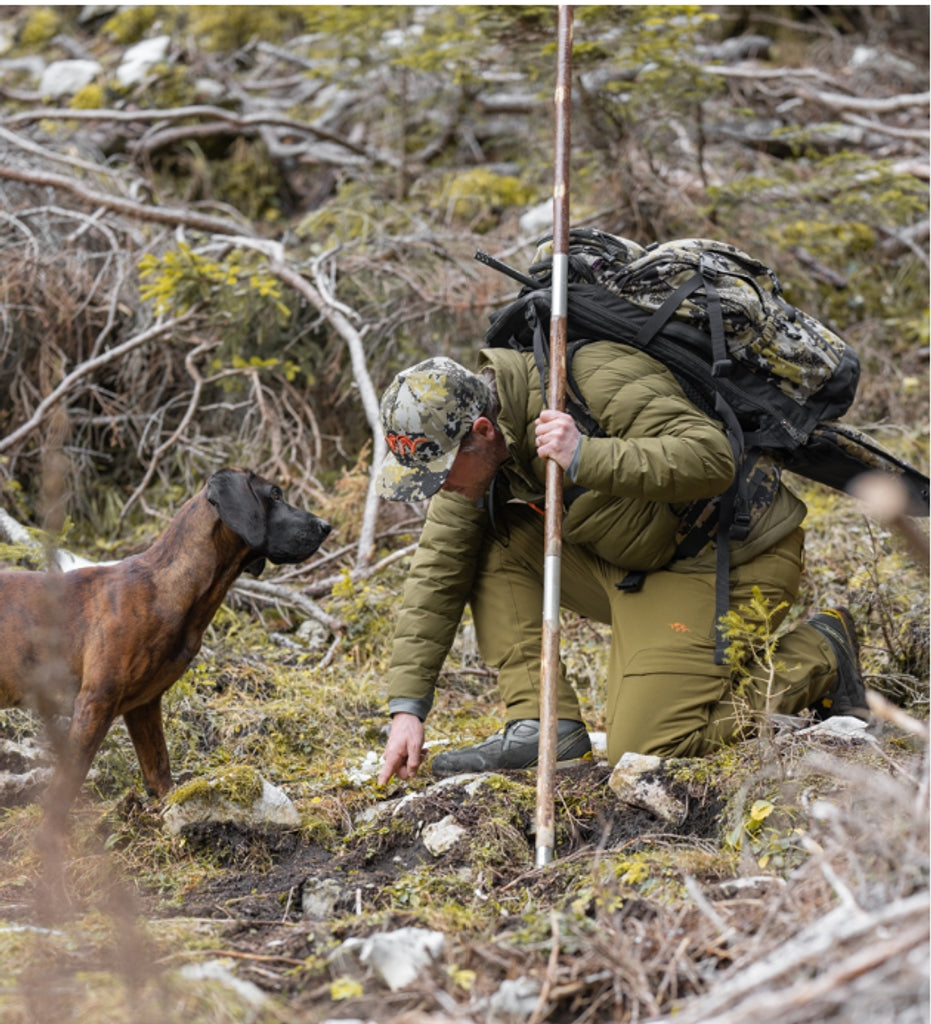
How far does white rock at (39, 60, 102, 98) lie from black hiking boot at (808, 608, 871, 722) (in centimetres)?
1035

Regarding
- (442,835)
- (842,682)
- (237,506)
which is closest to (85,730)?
(237,506)

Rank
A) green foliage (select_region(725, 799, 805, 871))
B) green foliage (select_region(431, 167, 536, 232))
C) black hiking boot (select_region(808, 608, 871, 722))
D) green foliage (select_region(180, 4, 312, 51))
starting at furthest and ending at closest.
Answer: green foliage (select_region(180, 4, 312, 51)) → green foliage (select_region(431, 167, 536, 232)) → black hiking boot (select_region(808, 608, 871, 722)) → green foliage (select_region(725, 799, 805, 871))

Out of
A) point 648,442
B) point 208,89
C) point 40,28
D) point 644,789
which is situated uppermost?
point 40,28

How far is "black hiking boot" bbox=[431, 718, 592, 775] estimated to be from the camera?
13.8 feet

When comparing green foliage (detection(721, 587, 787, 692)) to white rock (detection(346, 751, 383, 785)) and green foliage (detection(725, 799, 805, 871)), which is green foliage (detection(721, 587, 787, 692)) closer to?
green foliage (detection(725, 799, 805, 871))

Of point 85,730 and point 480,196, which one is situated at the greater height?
point 480,196

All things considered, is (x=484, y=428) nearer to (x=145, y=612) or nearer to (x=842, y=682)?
(x=145, y=612)

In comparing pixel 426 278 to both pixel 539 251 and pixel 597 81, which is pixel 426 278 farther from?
pixel 539 251

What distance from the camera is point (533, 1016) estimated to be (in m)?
Result: 2.17

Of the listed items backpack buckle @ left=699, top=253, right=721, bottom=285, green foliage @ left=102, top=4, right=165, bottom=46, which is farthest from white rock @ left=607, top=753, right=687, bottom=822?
green foliage @ left=102, top=4, right=165, bottom=46

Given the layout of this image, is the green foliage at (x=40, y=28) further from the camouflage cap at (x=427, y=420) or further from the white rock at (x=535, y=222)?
the camouflage cap at (x=427, y=420)

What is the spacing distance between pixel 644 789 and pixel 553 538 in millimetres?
892

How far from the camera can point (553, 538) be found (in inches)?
145

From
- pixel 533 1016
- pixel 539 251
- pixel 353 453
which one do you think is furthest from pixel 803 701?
pixel 353 453
